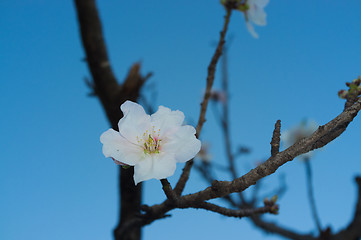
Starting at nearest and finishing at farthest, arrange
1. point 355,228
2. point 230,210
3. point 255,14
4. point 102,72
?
Result: 1. point 230,210
2. point 255,14
3. point 355,228
4. point 102,72

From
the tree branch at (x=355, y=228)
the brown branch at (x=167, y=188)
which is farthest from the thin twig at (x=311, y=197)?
the brown branch at (x=167, y=188)

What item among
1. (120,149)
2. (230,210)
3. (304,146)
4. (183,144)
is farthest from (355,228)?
(120,149)

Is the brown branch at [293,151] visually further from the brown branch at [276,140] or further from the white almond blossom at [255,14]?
the white almond blossom at [255,14]

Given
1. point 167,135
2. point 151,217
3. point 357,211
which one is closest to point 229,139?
point 357,211

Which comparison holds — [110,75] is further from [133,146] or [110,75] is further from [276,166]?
[276,166]

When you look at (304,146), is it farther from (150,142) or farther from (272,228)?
(272,228)
